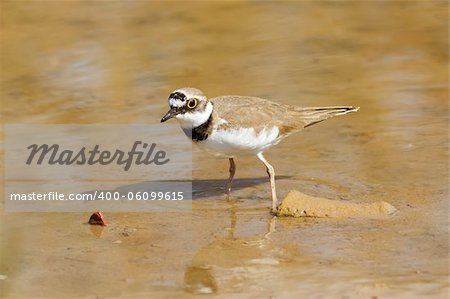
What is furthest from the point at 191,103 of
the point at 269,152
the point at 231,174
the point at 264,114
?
the point at 269,152

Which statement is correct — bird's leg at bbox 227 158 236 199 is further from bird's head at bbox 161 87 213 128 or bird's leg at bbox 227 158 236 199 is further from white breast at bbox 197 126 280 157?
bird's head at bbox 161 87 213 128

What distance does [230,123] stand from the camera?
9.55 meters

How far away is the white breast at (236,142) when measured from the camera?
9.48 meters

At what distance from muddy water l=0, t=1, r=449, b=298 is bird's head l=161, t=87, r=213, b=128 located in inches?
34.9

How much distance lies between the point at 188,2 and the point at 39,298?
33.9ft

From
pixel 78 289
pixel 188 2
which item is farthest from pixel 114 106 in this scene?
pixel 78 289

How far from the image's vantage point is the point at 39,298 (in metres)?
7.62

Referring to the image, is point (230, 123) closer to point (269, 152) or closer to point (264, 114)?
point (264, 114)

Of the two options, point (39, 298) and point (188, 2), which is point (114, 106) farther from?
point (39, 298)

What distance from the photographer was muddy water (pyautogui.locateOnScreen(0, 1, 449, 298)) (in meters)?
7.91

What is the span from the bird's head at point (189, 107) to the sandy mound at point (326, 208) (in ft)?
3.60

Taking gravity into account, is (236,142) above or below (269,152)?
above

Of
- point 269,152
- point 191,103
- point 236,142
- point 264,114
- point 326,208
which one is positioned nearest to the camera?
point 326,208

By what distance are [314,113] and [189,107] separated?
1.71 meters
